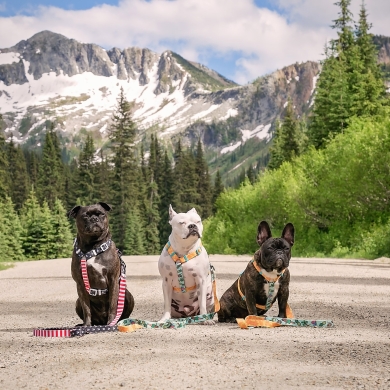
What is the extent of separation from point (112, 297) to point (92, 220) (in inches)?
38.9

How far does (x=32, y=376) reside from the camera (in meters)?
5.17

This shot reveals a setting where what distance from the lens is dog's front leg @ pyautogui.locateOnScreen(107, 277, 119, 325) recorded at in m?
7.37

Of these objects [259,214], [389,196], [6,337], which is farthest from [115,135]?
[6,337]

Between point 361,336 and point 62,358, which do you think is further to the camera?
point 361,336

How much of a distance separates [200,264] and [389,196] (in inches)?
1137

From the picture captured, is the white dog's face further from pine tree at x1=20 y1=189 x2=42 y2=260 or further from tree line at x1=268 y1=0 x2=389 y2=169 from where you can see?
pine tree at x1=20 y1=189 x2=42 y2=260

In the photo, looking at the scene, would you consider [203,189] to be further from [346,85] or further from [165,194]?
[346,85]

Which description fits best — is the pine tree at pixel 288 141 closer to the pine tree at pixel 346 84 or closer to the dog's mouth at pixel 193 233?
the pine tree at pixel 346 84

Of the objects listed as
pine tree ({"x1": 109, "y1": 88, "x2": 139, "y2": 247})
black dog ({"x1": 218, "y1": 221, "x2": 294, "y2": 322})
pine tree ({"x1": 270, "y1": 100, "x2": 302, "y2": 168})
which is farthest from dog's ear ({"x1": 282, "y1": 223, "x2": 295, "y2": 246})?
pine tree ({"x1": 109, "y1": 88, "x2": 139, "y2": 247})

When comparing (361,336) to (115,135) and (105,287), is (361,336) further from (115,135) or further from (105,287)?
(115,135)

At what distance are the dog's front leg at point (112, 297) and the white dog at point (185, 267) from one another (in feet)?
2.24

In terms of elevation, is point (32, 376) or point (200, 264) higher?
point (200, 264)

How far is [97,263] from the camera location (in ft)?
24.0

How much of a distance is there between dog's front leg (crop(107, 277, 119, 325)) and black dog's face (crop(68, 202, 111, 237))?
0.61 metres
